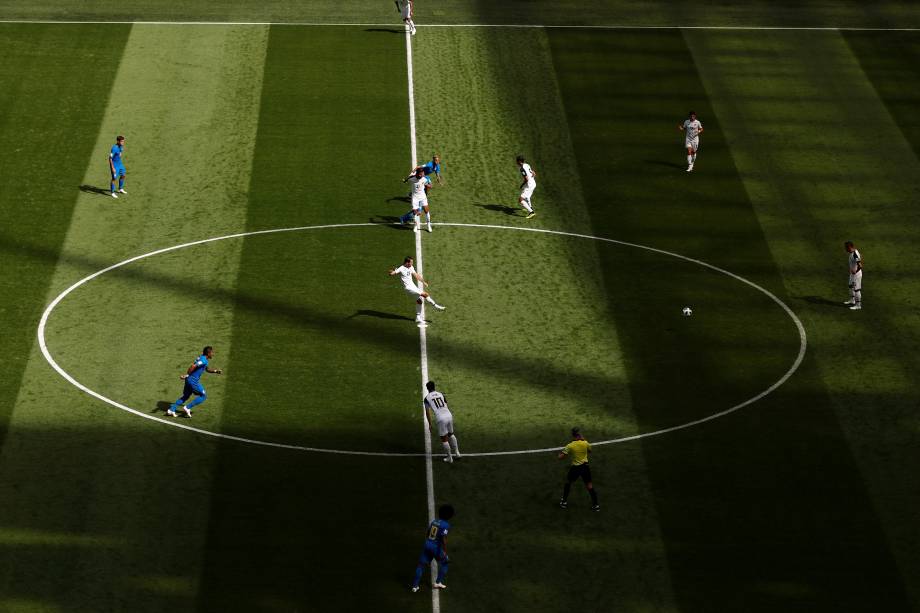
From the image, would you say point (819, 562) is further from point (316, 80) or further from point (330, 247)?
point (316, 80)

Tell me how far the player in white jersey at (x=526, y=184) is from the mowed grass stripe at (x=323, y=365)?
3.95 meters

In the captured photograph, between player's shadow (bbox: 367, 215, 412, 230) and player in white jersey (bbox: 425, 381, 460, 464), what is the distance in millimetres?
11969

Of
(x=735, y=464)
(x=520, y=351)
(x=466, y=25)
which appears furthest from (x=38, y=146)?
(x=735, y=464)

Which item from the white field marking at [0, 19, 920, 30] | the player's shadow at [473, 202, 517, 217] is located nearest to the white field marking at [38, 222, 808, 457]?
the player's shadow at [473, 202, 517, 217]

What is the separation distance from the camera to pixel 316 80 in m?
56.3

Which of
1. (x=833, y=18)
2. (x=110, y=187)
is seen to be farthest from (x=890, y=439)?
(x=833, y=18)

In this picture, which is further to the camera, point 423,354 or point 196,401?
point 423,354

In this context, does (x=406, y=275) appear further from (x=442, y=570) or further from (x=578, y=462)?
(x=442, y=570)

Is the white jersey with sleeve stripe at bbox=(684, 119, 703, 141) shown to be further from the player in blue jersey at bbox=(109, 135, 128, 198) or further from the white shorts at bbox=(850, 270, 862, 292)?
the player in blue jersey at bbox=(109, 135, 128, 198)

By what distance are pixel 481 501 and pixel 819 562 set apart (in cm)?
753

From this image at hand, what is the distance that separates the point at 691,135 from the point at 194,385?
2094 centimetres

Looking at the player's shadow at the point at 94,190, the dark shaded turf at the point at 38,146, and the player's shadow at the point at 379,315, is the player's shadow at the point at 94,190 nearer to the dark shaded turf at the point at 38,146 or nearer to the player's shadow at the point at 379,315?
the dark shaded turf at the point at 38,146

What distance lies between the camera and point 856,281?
143 ft

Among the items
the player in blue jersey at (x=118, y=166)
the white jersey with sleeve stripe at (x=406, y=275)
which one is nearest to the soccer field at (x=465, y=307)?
the player in blue jersey at (x=118, y=166)
